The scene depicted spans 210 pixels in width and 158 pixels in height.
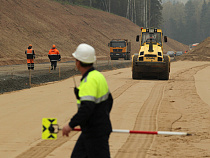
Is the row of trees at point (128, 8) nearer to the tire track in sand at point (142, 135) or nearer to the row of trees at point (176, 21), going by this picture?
the row of trees at point (176, 21)

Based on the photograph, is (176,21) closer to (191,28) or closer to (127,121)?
(191,28)

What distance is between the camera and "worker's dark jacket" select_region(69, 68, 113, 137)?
179 inches

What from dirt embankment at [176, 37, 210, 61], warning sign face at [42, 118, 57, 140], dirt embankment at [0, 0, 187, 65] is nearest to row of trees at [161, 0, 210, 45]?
dirt embankment at [0, 0, 187, 65]

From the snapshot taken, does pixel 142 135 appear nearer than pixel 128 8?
Yes

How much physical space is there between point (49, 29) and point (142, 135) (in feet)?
191

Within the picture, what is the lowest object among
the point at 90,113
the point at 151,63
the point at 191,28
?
the point at 151,63

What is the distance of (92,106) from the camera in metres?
4.54

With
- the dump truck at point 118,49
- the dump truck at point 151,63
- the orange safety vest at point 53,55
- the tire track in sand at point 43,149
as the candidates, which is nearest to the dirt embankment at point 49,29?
the dump truck at point 118,49

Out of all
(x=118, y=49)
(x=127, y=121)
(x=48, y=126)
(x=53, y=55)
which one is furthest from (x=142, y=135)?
(x=118, y=49)

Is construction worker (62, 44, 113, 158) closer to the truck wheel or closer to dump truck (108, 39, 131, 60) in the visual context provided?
the truck wheel

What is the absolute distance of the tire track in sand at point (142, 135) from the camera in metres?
7.82

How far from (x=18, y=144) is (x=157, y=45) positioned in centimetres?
1837

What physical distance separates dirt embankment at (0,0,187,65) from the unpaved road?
27.1 meters

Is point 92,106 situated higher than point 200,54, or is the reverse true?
point 92,106
